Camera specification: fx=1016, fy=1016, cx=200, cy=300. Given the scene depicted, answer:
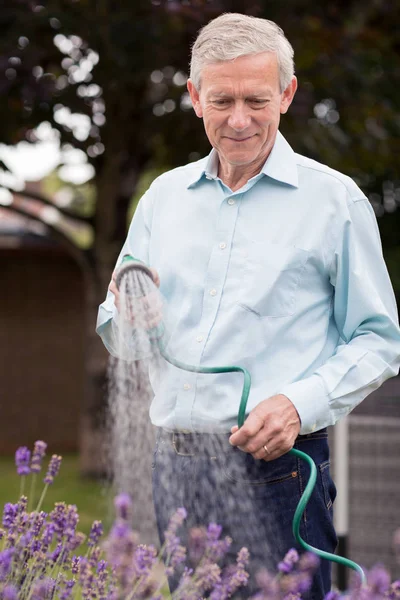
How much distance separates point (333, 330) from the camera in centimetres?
227

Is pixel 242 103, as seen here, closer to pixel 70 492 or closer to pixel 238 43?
pixel 238 43

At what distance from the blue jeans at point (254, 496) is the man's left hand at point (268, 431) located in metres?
0.14

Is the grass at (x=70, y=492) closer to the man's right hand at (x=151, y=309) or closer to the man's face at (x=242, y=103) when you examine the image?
the man's right hand at (x=151, y=309)

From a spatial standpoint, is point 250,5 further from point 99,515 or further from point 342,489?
point 99,515

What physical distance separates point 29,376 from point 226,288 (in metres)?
10.3

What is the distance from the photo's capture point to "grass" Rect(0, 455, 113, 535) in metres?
7.47

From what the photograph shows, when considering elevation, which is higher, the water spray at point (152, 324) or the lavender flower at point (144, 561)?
the water spray at point (152, 324)

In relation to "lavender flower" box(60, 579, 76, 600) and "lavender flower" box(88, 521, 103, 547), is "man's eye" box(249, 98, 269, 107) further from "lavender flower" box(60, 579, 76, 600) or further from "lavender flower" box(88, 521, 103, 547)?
"lavender flower" box(60, 579, 76, 600)

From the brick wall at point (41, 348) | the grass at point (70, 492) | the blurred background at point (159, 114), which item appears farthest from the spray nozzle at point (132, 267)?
the brick wall at point (41, 348)

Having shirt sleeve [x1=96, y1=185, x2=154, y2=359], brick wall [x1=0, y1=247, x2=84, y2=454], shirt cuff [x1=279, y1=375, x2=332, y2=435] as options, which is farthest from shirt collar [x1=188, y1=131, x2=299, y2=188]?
brick wall [x1=0, y1=247, x2=84, y2=454]

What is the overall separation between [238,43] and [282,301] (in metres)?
0.55

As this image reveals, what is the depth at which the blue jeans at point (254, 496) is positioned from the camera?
2.15m

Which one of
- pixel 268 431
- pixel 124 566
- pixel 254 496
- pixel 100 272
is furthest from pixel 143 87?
pixel 124 566

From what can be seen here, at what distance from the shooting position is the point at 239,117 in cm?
212
